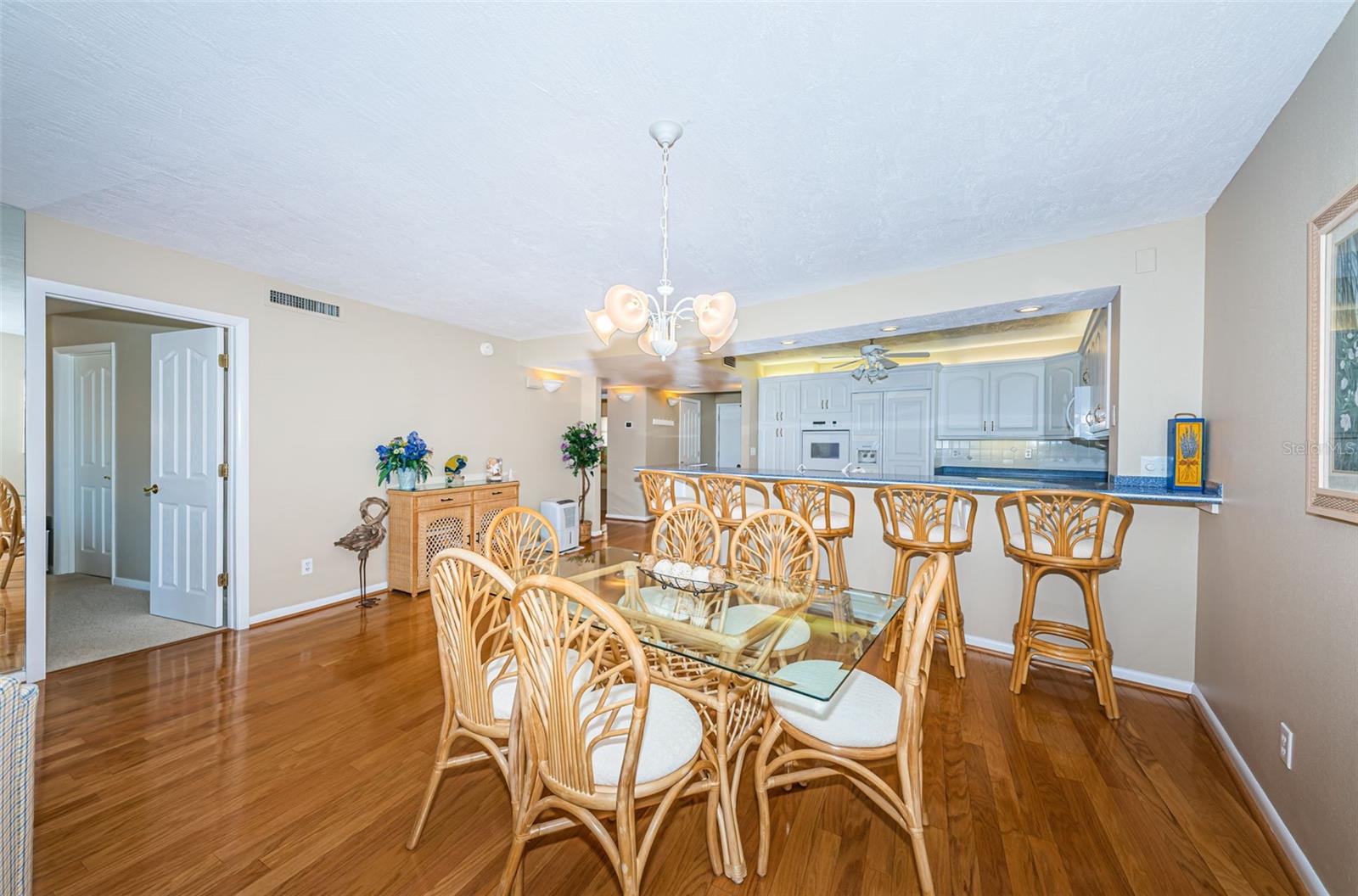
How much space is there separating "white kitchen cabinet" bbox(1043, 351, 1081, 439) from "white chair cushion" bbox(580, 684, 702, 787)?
5223mm

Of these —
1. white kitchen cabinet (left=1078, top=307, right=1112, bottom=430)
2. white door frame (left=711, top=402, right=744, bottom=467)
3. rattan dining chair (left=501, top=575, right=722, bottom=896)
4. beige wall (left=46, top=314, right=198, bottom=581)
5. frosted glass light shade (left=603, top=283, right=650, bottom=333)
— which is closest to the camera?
rattan dining chair (left=501, top=575, right=722, bottom=896)

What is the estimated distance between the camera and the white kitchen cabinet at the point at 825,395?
6297 mm

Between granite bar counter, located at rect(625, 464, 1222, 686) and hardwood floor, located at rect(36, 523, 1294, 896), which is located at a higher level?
granite bar counter, located at rect(625, 464, 1222, 686)

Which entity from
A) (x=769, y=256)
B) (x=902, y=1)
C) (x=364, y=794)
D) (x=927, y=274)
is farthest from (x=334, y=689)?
(x=927, y=274)

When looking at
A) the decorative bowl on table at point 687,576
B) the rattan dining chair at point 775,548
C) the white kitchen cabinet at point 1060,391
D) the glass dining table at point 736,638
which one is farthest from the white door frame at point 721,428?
the glass dining table at point 736,638

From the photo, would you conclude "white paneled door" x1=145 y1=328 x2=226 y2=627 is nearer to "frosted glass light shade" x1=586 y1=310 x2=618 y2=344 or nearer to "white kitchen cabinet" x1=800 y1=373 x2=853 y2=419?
"frosted glass light shade" x1=586 y1=310 x2=618 y2=344

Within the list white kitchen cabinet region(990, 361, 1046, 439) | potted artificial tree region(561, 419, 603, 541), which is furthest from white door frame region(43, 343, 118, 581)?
white kitchen cabinet region(990, 361, 1046, 439)

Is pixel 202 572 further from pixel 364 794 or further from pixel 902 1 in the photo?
pixel 902 1

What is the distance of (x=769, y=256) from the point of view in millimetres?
2971

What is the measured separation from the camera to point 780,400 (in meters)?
6.77

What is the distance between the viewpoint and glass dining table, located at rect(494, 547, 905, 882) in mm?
1416

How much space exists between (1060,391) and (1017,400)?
37 centimetres

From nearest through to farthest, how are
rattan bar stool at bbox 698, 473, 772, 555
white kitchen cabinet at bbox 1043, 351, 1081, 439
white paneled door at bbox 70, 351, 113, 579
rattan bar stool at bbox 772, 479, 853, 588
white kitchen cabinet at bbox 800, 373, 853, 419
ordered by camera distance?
rattan bar stool at bbox 772, 479, 853, 588
rattan bar stool at bbox 698, 473, 772, 555
white paneled door at bbox 70, 351, 113, 579
white kitchen cabinet at bbox 1043, 351, 1081, 439
white kitchen cabinet at bbox 800, 373, 853, 419

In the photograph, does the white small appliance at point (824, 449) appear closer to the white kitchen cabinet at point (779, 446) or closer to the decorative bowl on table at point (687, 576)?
the white kitchen cabinet at point (779, 446)
